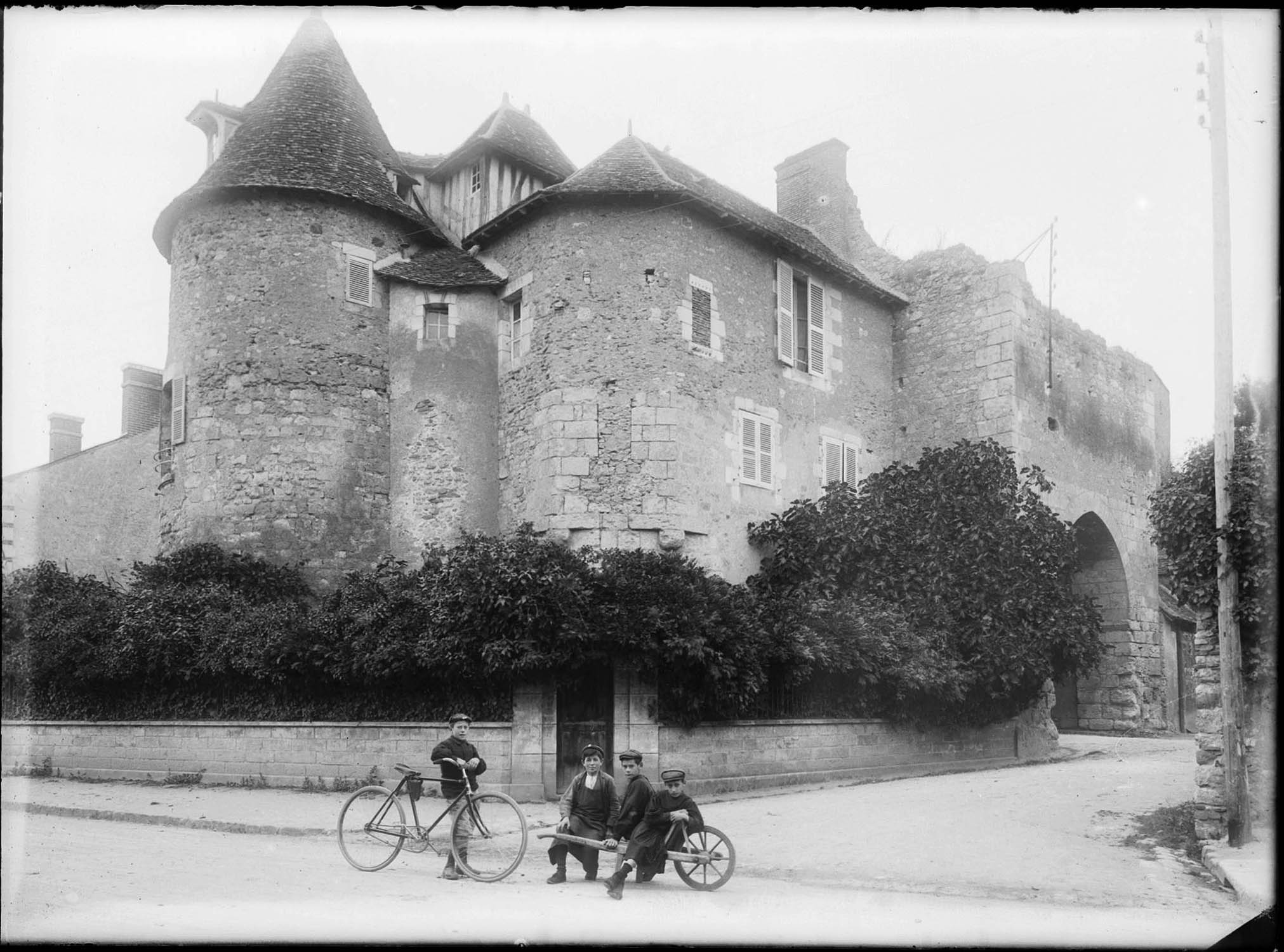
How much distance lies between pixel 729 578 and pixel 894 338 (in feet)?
23.8

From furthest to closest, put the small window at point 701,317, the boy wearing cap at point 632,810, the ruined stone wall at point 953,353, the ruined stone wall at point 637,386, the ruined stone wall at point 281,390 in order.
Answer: the ruined stone wall at point 953,353, the ruined stone wall at point 281,390, the small window at point 701,317, the ruined stone wall at point 637,386, the boy wearing cap at point 632,810

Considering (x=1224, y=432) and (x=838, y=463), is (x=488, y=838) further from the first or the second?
(x=838, y=463)

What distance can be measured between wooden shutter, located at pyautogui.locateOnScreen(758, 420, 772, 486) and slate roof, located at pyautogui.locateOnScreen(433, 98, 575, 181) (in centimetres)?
602

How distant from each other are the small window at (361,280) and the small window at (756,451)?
21.2 ft

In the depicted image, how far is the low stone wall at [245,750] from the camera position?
13734 millimetres

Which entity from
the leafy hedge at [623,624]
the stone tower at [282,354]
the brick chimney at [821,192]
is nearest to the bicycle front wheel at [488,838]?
the leafy hedge at [623,624]

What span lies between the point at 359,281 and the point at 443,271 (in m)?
1.37

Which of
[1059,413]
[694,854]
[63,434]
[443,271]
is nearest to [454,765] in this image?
[694,854]

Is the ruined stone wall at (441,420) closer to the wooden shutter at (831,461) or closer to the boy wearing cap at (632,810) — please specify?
the wooden shutter at (831,461)

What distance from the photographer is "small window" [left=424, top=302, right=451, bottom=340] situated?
19.2m

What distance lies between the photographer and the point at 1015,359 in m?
21.1

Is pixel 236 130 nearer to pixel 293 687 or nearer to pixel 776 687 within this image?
pixel 293 687

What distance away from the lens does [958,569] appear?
18.2m

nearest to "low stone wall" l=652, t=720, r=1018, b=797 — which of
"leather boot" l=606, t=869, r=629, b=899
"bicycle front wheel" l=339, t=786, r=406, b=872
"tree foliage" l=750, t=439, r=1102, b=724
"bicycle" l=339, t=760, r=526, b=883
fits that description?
"tree foliage" l=750, t=439, r=1102, b=724
